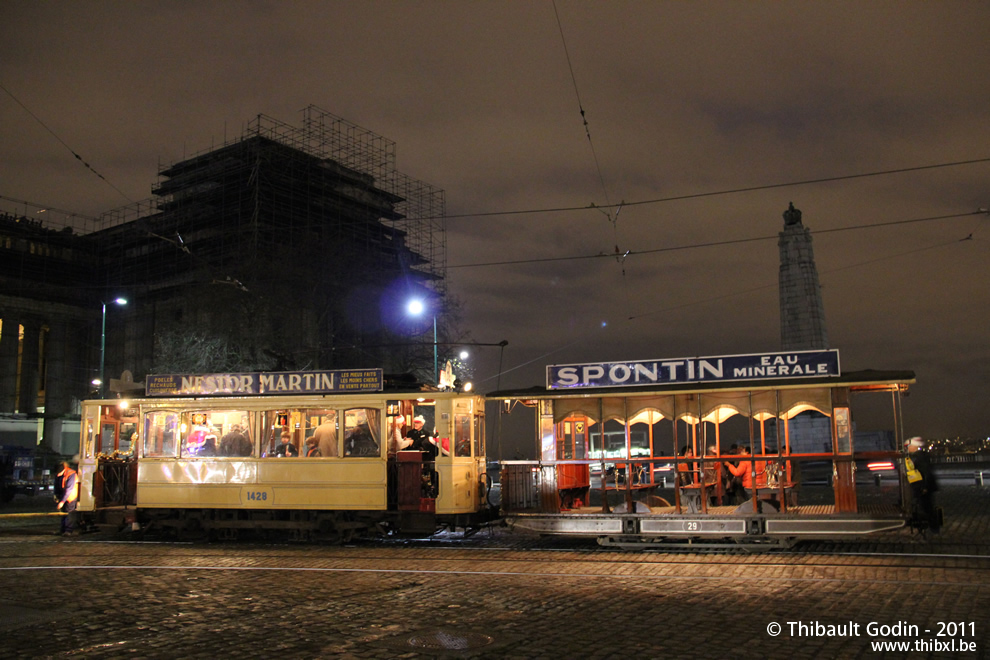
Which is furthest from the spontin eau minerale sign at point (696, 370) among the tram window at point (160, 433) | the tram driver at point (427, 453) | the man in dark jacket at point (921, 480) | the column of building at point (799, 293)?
the column of building at point (799, 293)

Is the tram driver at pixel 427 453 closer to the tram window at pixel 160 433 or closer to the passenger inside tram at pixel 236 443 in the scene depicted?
the passenger inside tram at pixel 236 443

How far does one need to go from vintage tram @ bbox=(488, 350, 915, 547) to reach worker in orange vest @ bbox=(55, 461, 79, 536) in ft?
33.9

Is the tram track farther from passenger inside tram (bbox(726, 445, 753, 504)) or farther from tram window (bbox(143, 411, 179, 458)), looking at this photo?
tram window (bbox(143, 411, 179, 458))

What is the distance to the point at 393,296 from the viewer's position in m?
47.7

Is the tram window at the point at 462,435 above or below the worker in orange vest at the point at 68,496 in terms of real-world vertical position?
above

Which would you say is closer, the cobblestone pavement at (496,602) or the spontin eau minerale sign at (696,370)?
the cobblestone pavement at (496,602)

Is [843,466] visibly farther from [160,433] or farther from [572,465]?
[160,433]

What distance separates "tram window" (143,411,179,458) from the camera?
18.4 m

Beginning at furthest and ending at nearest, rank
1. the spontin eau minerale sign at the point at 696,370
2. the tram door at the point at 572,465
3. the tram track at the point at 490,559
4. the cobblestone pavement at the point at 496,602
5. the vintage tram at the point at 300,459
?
the tram door at the point at 572,465
the vintage tram at the point at 300,459
the spontin eau minerale sign at the point at 696,370
the tram track at the point at 490,559
the cobblestone pavement at the point at 496,602

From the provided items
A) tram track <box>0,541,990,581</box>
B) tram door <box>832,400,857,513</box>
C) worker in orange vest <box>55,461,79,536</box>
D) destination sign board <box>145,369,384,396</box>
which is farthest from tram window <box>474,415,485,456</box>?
worker in orange vest <box>55,461,79,536</box>

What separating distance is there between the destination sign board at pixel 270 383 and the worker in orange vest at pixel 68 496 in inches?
111

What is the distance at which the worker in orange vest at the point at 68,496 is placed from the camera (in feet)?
62.4

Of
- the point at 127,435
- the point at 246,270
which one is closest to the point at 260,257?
the point at 246,270

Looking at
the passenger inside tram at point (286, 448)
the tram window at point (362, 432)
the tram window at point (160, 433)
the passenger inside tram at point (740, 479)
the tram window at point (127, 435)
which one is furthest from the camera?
the tram window at point (127, 435)
